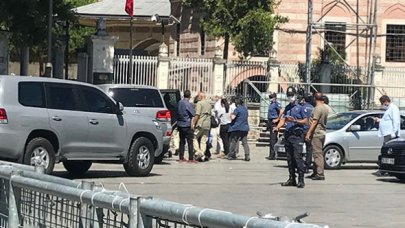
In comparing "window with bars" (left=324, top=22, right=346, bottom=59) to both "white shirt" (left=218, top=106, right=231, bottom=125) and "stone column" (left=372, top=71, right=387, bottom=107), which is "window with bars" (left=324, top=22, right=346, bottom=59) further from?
"white shirt" (left=218, top=106, right=231, bottom=125)

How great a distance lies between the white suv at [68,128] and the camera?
53.5ft

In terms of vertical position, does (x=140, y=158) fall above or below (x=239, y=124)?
below

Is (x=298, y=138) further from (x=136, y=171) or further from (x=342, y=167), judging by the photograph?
(x=342, y=167)

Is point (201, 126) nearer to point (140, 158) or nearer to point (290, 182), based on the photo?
point (140, 158)

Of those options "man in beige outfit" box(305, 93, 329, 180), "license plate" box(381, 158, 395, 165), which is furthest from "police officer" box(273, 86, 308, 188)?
"license plate" box(381, 158, 395, 165)

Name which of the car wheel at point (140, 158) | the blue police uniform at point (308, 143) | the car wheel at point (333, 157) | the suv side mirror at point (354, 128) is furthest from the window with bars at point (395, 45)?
the car wheel at point (140, 158)

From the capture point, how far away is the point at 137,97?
22625mm

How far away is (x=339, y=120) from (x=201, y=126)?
146 inches

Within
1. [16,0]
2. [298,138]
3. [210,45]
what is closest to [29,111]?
[298,138]

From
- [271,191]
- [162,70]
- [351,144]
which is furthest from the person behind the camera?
[162,70]

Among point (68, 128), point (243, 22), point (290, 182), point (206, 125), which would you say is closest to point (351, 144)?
point (206, 125)

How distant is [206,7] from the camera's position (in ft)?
133

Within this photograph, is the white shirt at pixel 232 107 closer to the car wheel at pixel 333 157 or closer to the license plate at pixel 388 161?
the car wheel at pixel 333 157

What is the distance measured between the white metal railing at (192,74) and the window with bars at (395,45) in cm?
1309
